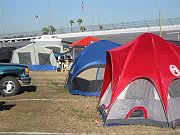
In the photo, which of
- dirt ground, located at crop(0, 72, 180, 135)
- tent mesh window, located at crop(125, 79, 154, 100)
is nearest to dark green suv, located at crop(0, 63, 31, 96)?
dirt ground, located at crop(0, 72, 180, 135)

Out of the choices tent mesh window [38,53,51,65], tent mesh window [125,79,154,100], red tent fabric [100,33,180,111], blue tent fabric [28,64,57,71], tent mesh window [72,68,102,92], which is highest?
red tent fabric [100,33,180,111]

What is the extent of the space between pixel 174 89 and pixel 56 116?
3265 mm

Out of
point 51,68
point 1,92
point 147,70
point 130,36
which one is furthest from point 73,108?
point 130,36

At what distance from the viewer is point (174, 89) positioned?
8469 millimetres

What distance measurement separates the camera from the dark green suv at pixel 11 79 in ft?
44.4

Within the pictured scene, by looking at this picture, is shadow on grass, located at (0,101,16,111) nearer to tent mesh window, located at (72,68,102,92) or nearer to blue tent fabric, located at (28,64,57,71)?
tent mesh window, located at (72,68,102,92)

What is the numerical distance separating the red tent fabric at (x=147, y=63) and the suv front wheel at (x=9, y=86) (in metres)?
5.73

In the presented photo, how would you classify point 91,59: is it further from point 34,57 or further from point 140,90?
point 34,57

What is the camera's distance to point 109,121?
8.34 meters

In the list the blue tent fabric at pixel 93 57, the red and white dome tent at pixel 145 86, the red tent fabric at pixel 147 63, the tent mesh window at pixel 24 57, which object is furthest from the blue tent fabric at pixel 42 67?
the red and white dome tent at pixel 145 86

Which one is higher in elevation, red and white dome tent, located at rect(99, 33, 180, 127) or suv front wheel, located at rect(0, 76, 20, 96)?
red and white dome tent, located at rect(99, 33, 180, 127)

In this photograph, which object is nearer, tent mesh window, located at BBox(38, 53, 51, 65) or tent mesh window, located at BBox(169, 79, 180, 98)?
tent mesh window, located at BBox(169, 79, 180, 98)

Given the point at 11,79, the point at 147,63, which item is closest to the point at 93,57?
the point at 11,79

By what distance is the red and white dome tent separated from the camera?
8.23 m
